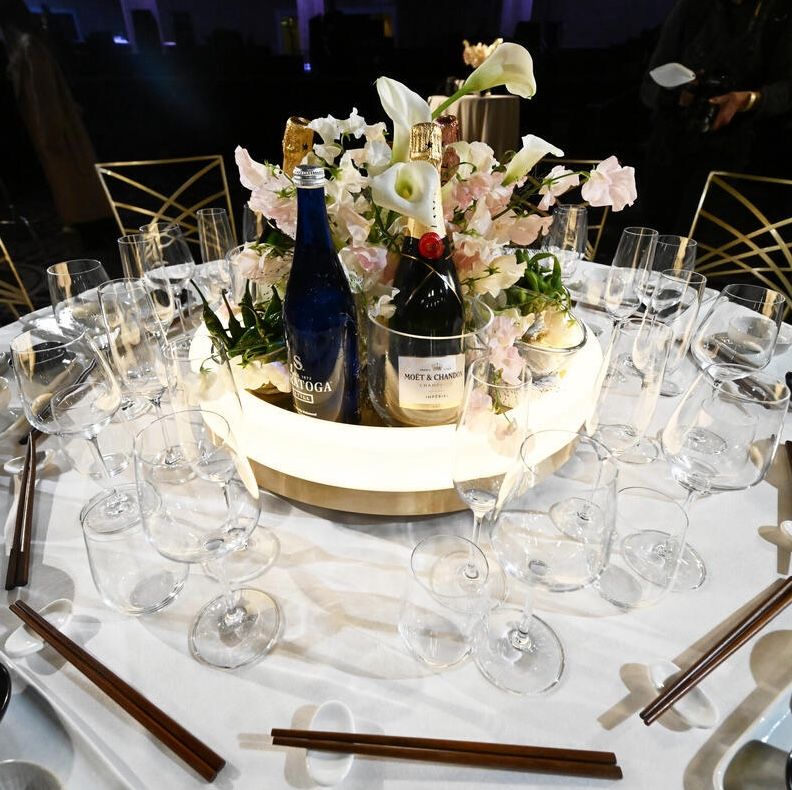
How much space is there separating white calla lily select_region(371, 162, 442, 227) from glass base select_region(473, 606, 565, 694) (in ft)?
1.77

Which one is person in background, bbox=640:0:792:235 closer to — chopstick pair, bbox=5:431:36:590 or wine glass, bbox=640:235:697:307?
wine glass, bbox=640:235:697:307

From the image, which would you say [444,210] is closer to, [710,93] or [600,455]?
[600,455]

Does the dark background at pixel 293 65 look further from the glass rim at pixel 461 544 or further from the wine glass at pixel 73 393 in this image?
the glass rim at pixel 461 544

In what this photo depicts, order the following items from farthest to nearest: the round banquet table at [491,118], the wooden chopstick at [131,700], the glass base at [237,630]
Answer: the round banquet table at [491,118] < the glass base at [237,630] < the wooden chopstick at [131,700]

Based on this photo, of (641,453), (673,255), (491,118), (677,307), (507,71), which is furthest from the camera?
(491,118)

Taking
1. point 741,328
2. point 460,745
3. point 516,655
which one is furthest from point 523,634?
point 741,328

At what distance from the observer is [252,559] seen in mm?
788

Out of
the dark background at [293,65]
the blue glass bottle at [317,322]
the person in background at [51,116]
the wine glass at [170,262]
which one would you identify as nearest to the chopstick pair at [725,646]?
the blue glass bottle at [317,322]

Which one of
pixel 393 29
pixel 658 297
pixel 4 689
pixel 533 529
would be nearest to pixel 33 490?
pixel 4 689

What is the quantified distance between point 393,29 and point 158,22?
68.0 inches

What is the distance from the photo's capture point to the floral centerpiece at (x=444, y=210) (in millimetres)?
799

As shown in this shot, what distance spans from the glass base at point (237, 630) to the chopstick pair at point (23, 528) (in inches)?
10.5

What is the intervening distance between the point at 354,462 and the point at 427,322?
307mm

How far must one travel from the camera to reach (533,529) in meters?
0.69
